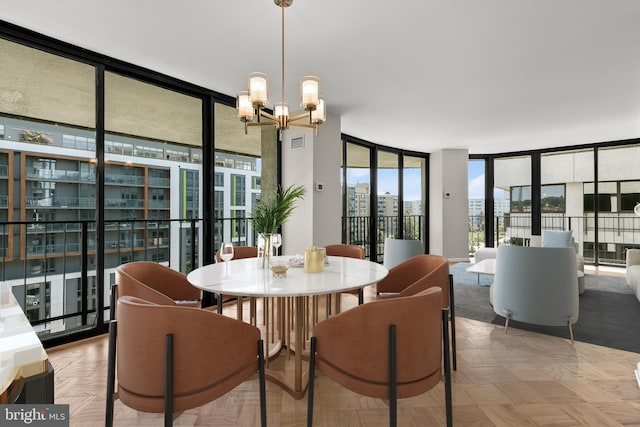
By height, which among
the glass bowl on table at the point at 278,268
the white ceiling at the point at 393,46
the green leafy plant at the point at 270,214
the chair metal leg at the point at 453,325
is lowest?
the chair metal leg at the point at 453,325

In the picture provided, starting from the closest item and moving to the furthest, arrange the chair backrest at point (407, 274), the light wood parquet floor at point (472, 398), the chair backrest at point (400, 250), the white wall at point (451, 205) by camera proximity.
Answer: the light wood parquet floor at point (472, 398)
the chair backrest at point (407, 274)
the chair backrest at point (400, 250)
the white wall at point (451, 205)

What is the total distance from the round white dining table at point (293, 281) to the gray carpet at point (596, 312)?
209cm

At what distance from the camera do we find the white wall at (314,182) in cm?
434

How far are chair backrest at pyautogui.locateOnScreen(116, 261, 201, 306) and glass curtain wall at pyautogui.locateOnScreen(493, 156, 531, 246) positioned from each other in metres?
7.08

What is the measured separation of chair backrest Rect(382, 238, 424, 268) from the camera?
3643 millimetres

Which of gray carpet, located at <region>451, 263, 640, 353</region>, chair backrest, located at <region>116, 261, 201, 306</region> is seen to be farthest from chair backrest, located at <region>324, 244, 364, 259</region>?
gray carpet, located at <region>451, 263, 640, 353</region>

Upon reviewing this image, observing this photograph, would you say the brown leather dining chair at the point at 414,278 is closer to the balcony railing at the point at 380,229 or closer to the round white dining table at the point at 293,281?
the round white dining table at the point at 293,281

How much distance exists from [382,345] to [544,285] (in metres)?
2.13

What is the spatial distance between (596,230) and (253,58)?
7.23 meters

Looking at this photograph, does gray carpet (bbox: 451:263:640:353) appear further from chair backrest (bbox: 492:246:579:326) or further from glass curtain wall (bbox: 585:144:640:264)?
glass curtain wall (bbox: 585:144:640:264)

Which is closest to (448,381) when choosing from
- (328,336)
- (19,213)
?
(328,336)

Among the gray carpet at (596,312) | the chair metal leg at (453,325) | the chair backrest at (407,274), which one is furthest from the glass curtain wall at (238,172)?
the gray carpet at (596,312)

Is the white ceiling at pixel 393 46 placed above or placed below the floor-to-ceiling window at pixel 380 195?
above

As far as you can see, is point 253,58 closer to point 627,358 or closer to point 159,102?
point 159,102
